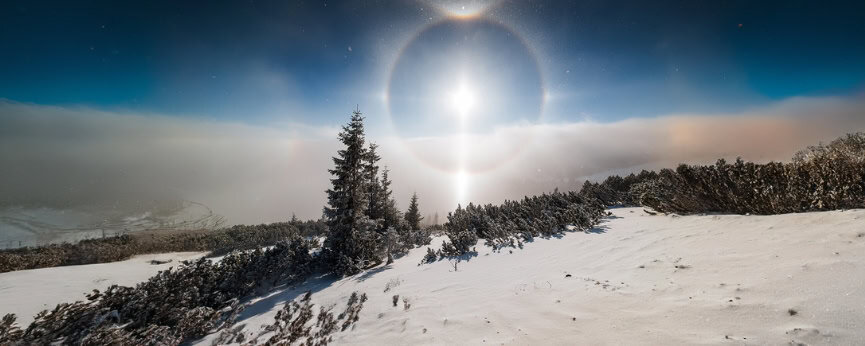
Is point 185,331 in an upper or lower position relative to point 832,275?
lower

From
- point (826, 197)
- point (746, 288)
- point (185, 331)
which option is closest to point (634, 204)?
point (826, 197)

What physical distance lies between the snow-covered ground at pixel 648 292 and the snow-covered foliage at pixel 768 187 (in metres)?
0.68

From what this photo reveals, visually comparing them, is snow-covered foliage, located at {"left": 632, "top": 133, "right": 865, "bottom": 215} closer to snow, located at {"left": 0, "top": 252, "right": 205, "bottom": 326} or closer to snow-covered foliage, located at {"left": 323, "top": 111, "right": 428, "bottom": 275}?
snow-covered foliage, located at {"left": 323, "top": 111, "right": 428, "bottom": 275}

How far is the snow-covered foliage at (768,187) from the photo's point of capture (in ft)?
17.7

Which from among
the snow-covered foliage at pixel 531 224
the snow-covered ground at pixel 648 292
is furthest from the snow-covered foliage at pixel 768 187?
the snow-covered foliage at pixel 531 224

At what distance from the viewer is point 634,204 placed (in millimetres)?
12406

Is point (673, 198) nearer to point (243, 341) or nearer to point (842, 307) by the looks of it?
point (842, 307)

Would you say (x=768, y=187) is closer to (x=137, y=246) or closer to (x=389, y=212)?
(x=389, y=212)

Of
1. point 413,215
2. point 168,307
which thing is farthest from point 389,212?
point 168,307

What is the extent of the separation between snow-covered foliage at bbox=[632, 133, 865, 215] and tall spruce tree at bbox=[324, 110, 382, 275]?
994 centimetres

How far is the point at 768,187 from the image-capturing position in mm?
6406

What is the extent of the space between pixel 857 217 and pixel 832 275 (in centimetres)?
267

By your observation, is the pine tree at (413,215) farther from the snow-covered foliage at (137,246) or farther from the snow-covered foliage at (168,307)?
the snow-covered foliage at (168,307)

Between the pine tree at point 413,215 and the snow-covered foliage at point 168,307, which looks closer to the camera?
the snow-covered foliage at point 168,307
